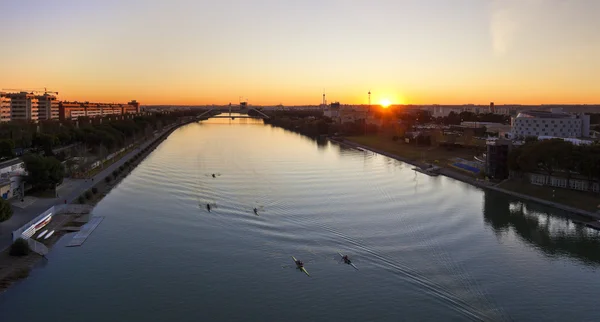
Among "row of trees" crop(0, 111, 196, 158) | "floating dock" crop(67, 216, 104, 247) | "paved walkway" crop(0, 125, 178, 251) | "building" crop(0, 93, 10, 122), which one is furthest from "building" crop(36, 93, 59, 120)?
"floating dock" crop(67, 216, 104, 247)

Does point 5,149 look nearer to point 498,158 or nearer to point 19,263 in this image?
point 19,263

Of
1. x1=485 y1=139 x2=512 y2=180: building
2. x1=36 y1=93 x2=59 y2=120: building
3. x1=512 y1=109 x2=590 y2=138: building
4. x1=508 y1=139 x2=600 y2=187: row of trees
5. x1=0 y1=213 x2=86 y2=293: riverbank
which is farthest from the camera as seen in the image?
x1=36 y1=93 x2=59 y2=120: building

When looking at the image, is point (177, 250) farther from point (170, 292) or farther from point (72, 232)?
point (72, 232)

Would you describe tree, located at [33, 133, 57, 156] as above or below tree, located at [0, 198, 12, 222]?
above

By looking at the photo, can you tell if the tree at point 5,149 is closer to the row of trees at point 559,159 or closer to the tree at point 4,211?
the tree at point 4,211

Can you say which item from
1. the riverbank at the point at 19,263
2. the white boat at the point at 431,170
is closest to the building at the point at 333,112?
the white boat at the point at 431,170

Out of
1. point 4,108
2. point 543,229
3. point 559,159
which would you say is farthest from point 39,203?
point 4,108

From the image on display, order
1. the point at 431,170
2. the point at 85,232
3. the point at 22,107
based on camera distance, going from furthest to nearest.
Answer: the point at 22,107, the point at 431,170, the point at 85,232

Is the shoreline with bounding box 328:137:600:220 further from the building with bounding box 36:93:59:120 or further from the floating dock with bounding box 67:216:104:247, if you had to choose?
the building with bounding box 36:93:59:120
